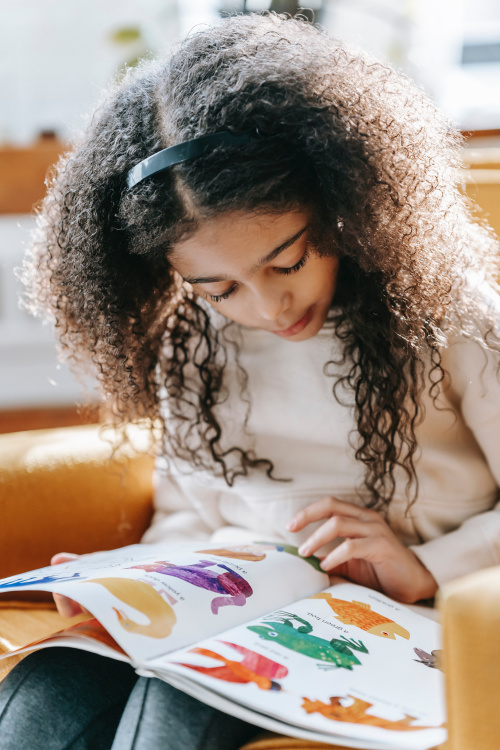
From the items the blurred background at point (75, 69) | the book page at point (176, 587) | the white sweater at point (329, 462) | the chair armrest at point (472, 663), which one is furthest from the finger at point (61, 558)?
the blurred background at point (75, 69)

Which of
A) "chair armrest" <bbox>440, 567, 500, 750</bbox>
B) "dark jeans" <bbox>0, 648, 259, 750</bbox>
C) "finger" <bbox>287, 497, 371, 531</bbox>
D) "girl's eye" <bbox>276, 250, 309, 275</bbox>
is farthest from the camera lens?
"finger" <bbox>287, 497, 371, 531</bbox>

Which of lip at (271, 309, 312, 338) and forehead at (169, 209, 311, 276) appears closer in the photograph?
forehead at (169, 209, 311, 276)

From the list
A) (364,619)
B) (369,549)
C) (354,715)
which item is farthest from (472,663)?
(369,549)

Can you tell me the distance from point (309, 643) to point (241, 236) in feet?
1.11

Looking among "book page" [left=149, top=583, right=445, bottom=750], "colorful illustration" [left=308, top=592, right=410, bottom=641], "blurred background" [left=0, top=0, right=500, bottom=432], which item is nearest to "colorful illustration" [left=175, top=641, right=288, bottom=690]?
"book page" [left=149, top=583, right=445, bottom=750]

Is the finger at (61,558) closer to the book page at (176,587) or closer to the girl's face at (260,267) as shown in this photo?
the book page at (176,587)

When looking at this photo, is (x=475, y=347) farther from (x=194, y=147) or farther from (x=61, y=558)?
(x=61, y=558)

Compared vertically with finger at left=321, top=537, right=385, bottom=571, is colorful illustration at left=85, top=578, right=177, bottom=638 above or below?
above

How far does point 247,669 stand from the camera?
538 millimetres

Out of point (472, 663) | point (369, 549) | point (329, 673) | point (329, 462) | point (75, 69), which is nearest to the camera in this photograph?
point (472, 663)

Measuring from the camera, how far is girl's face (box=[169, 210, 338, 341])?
2.18ft

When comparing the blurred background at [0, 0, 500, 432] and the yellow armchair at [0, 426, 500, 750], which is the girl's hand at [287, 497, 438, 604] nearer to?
the yellow armchair at [0, 426, 500, 750]

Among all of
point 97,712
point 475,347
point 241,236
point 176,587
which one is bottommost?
point 97,712

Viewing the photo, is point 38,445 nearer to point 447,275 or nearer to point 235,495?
point 235,495
